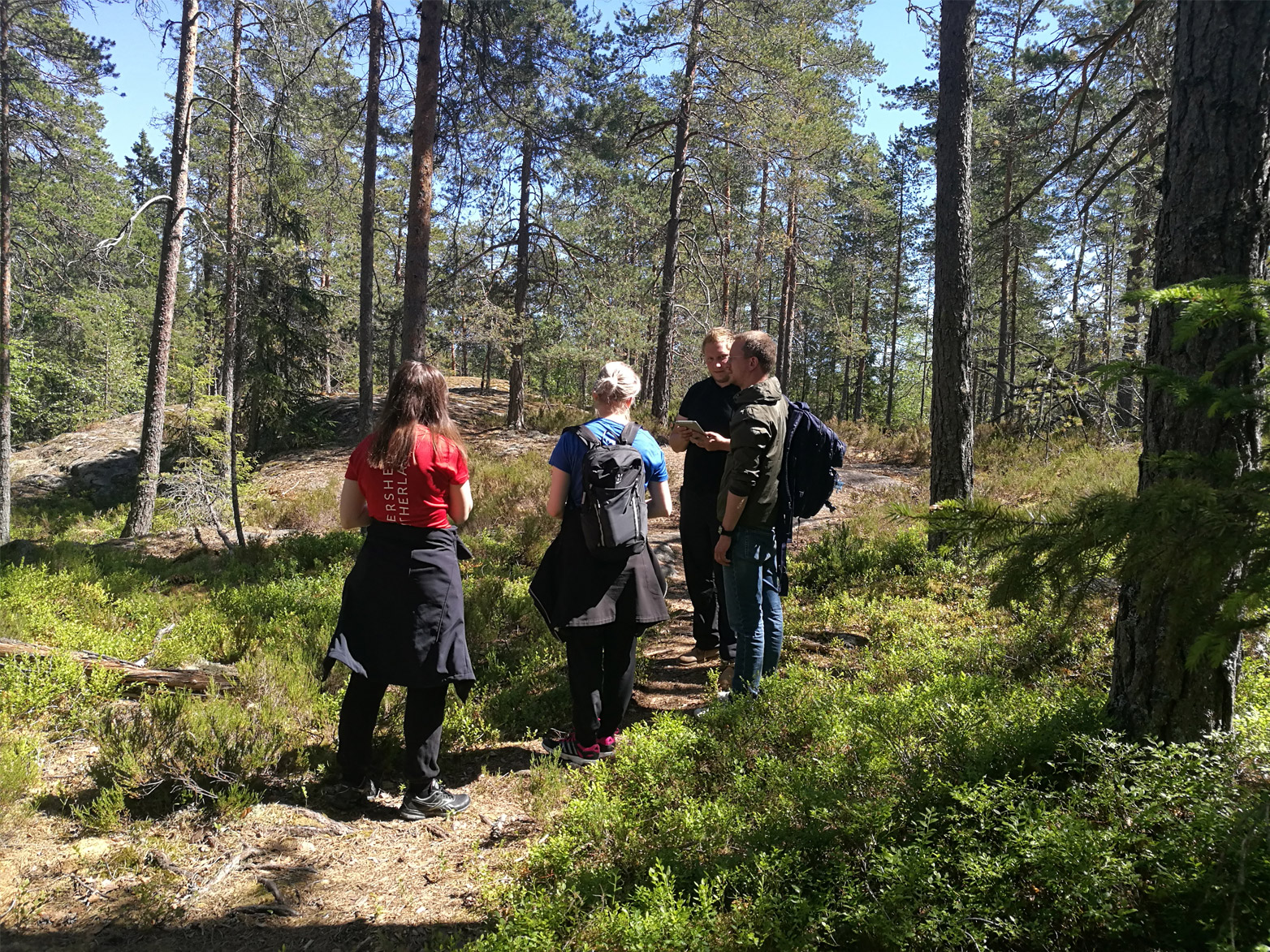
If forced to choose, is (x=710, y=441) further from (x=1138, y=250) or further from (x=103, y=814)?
(x=1138, y=250)

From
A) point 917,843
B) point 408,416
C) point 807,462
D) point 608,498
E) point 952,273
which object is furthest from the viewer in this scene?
point 952,273

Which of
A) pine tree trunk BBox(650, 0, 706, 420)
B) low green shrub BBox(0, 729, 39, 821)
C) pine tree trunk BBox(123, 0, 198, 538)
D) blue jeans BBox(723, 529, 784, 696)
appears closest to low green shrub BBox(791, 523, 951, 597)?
blue jeans BBox(723, 529, 784, 696)

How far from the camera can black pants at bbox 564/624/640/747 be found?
150 inches

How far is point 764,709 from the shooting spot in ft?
12.4

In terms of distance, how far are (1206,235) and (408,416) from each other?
357cm

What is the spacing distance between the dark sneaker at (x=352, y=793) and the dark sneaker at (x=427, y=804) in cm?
21

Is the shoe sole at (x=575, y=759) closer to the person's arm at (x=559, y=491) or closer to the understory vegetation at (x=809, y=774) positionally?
the understory vegetation at (x=809, y=774)

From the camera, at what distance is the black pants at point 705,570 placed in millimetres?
Answer: 4707

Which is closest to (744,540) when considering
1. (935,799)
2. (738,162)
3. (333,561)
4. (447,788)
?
(935,799)

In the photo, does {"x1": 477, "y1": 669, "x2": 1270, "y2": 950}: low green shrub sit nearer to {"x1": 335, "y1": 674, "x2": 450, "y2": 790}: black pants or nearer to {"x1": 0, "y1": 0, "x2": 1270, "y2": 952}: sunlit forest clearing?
{"x1": 0, "y1": 0, "x2": 1270, "y2": 952}: sunlit forest clearing

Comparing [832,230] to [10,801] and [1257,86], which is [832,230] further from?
[10,801]

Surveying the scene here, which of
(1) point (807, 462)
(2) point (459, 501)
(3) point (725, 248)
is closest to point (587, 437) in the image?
(2) point (459, 501)

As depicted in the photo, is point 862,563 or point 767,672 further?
point 862,563

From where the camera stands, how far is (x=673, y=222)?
14.6 meters
